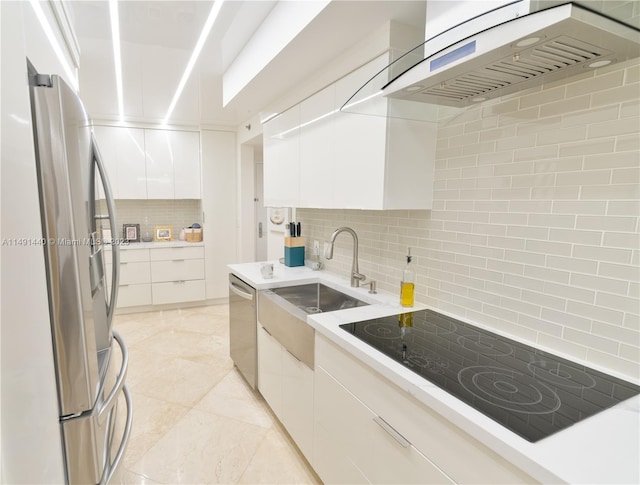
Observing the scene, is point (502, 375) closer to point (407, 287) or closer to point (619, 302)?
point (619, 302)

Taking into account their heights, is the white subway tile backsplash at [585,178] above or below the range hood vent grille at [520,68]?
below

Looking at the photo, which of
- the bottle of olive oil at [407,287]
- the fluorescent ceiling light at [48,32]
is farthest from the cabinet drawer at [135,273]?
the bottle of olive oil at [407,287]

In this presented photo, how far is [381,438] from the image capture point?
47.3 inches

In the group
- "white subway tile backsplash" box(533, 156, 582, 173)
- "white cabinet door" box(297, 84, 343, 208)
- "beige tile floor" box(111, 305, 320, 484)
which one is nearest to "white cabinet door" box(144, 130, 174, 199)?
"beige tile floor" box(111, 305, 320, 484)

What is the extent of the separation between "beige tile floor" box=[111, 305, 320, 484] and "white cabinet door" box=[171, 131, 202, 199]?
6.72ft

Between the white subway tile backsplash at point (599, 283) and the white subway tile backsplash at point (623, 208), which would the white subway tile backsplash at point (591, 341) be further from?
the white subway tile backsplash at point (623, 208)

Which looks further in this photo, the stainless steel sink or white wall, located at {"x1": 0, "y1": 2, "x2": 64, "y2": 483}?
the stainless steel sink

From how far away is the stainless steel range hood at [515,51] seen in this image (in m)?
0.82

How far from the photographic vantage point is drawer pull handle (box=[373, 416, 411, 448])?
1076mm

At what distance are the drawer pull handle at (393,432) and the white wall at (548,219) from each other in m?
0.66

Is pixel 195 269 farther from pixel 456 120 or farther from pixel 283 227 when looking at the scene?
pixel 456 120

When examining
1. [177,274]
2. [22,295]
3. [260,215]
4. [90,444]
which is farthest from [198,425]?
[260,215]

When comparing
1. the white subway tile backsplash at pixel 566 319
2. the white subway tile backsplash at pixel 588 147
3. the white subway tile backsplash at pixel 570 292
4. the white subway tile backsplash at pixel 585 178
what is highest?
the white subway tile backsplash at pixel 588 147

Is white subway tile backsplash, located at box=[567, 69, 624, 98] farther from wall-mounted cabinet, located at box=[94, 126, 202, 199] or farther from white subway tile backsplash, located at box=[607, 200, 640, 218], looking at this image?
wall-mounted cabinet, located at box=[94, 126, 202, 199]
